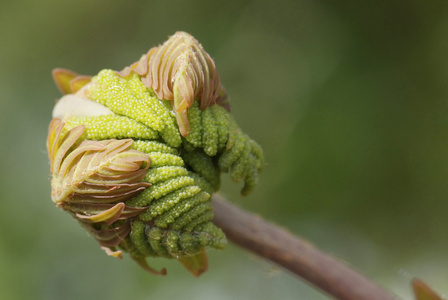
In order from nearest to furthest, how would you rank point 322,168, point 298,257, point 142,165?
point 142,165
point 298,257
point 322,168

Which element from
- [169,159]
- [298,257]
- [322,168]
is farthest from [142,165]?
[322,168]

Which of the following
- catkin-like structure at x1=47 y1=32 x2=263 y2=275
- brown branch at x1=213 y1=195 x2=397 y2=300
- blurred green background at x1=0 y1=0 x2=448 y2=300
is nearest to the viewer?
catkin-like structure at x1=47 y1=32 x2=263 y2=275

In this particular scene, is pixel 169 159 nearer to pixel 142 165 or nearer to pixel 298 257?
pixel 142 165

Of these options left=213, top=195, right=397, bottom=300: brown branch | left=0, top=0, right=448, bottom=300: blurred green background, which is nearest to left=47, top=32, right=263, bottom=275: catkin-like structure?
left=213, top=195, right=397, bottom=300: brown branch

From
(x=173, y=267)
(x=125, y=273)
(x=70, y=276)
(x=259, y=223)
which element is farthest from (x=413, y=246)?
(x=259, y=223)

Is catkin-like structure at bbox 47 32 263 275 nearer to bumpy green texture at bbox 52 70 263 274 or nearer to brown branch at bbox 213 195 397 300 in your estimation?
bumpy green texture at bbox 52 70 263 274

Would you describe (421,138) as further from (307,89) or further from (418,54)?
Result: (307,89)
